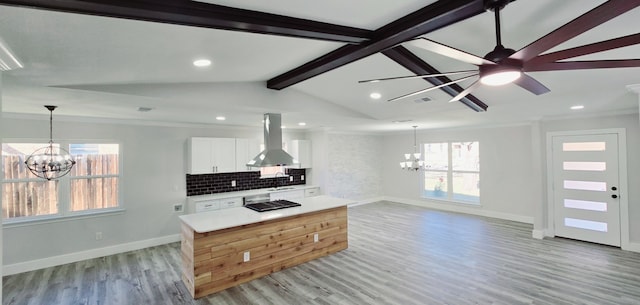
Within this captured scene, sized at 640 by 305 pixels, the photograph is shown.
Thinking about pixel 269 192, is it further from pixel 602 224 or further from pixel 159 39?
pixel 602 224

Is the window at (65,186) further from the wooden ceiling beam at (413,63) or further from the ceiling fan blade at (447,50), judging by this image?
the ceiling fan blade at (447,50)

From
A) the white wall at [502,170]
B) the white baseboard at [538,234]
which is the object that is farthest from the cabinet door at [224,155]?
the white baseboard at [538,234]

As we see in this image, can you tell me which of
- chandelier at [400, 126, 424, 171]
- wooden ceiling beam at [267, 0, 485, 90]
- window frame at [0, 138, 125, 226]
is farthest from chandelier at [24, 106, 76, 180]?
chandelier at [400, 126, 424, 171]

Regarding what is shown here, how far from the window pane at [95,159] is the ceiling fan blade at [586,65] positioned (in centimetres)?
600

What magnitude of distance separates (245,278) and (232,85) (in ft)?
8.37

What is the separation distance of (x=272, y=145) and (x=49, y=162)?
3468 mm

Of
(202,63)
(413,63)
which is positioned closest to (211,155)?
(202,63)

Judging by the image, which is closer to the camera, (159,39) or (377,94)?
(159,39)

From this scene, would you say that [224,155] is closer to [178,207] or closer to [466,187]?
[178,207]

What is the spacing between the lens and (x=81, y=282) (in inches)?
153

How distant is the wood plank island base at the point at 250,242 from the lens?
11.5ft

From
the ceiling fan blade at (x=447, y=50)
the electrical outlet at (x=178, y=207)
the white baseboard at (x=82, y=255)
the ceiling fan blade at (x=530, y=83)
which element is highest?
the ceiling fan blade at (x=447, y=50)

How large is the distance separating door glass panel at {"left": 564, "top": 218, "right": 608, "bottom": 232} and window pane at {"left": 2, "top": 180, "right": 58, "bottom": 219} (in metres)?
8.92

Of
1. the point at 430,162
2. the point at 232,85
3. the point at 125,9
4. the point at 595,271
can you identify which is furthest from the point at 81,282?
the point at 430,162
